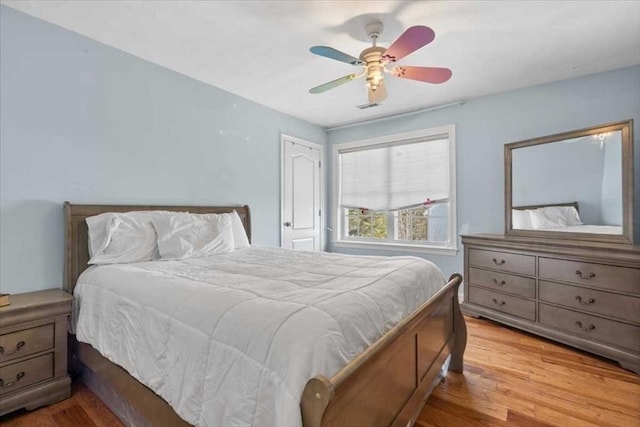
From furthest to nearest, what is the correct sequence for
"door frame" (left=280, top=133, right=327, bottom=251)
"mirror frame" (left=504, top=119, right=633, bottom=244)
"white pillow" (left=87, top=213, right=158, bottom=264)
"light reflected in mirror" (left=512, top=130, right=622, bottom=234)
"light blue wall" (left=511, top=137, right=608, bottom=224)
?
"door frame" (left=280, top=133, right=327, bottom=251) < "light blue wall" (left=511, top=137, right=608, bottom=224) < "light reflected in mirror" (left=512, top=130, right=622, bottom=234) < "mirror frame" (left=504, top=119, right=633, bottom=244) < "white pillow" (left=87, top=213, right=158, bottom=264)

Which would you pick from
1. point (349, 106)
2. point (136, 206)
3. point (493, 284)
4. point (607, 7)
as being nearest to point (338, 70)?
point (349, 106)

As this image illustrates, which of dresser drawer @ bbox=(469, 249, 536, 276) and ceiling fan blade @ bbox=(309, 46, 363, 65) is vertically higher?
ceiling fan blade @ bbox=(309, 46, 363, 65)

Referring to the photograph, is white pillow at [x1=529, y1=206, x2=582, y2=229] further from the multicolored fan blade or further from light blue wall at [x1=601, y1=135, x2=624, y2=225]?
the multicolored fan blade

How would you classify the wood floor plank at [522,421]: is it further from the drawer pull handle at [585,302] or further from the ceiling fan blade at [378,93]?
the ceiling fan blade at [378,93]

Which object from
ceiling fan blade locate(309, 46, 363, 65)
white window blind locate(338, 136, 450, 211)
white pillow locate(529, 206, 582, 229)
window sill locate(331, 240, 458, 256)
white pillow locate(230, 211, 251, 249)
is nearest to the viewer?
ceiling fan blade locate(309, 46, 363, 65)

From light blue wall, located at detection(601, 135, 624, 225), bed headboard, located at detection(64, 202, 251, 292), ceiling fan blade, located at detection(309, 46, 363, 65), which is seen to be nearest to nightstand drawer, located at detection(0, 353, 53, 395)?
bed headboard, located at detection(64, 202, 251, 292)

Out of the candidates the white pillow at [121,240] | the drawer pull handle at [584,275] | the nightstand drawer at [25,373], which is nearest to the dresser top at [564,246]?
the drawer pull handle at [584,275]

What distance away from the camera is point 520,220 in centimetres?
318

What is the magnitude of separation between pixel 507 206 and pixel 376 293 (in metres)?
2.55

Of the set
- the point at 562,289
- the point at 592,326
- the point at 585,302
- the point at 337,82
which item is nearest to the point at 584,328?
the point at 592,326

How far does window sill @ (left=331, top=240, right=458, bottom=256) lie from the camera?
3.81 meters

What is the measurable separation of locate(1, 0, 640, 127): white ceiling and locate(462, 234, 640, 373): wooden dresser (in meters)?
1.60

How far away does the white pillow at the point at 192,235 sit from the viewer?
94.0 inches

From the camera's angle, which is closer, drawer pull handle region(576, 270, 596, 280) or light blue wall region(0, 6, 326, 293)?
light blue wall region(0, 6, 326, 293)
